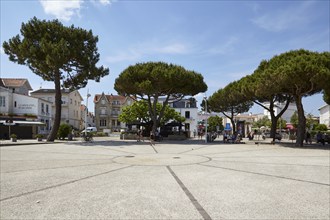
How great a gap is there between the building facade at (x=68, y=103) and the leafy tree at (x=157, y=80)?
30775 millimetres

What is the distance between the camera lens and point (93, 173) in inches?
400

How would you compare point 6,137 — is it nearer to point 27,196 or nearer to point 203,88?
point 203,88

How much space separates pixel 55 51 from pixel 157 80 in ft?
37.7

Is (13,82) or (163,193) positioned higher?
(13,82)

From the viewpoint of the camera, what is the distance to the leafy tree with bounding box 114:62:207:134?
107ft

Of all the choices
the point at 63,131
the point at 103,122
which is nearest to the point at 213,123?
the point at 103,122

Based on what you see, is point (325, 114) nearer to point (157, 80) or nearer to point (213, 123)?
point (213, 123)

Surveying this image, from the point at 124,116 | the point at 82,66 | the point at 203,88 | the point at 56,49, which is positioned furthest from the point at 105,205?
the point at 124,116

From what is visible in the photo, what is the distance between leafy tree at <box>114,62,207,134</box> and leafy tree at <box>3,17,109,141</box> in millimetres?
4269

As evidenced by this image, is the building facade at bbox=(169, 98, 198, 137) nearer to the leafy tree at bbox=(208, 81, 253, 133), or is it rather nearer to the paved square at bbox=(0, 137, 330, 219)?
the leafy tree at bbox=(208, 81, 253, 133)

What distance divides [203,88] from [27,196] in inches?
1233

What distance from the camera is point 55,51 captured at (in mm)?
26234

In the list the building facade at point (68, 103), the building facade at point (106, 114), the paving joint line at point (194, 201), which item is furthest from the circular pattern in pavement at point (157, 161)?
the building facade at point (106, 114)

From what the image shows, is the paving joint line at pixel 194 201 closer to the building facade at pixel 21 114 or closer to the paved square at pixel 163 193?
the paved square at pixel 163 193
